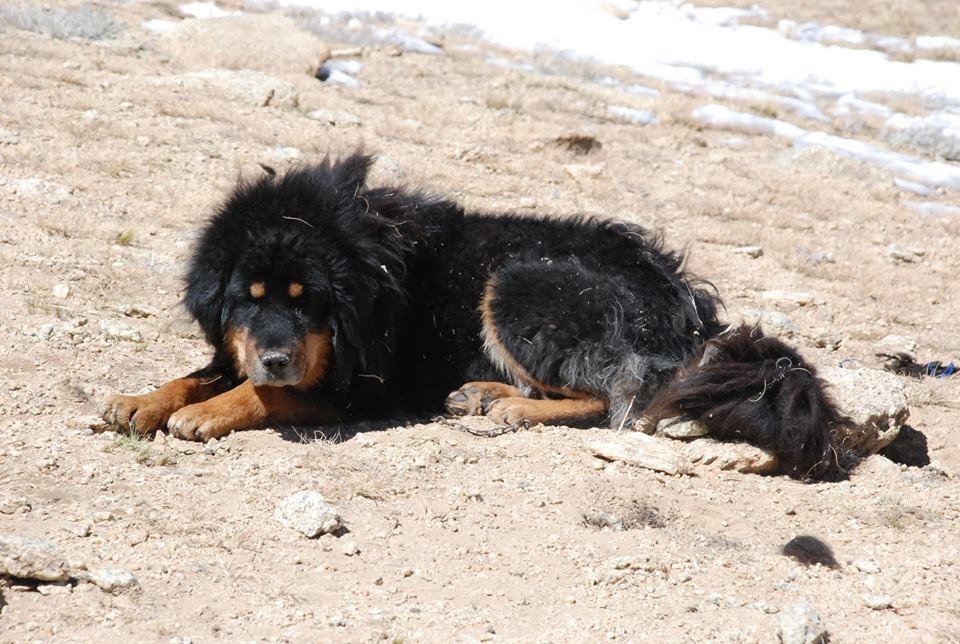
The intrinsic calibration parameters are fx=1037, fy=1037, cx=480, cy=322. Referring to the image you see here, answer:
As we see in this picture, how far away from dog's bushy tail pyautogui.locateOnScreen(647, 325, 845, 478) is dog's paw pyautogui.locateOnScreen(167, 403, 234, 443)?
2.57 m

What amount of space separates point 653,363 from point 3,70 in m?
8.69

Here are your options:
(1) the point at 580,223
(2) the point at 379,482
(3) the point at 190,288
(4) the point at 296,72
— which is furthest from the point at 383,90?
(2) the point at 379,482

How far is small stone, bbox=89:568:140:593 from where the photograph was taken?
3912mm

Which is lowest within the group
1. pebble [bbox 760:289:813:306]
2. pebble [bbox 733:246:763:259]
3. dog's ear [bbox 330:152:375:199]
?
pebble [bbox 760:289:813:306]

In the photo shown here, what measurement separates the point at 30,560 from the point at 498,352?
11.4 feet

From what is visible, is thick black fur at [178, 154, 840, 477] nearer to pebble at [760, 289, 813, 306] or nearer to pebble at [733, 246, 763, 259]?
pebble at [760, 289, 813, 306]

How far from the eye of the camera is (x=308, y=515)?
462cm

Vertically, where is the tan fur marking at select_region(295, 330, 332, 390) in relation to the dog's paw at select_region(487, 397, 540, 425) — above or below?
above

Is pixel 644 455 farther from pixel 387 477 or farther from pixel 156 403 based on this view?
pixel 156 403

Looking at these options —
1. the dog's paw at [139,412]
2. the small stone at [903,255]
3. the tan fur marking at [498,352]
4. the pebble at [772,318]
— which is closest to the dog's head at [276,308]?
the dog's paw at [139,412]

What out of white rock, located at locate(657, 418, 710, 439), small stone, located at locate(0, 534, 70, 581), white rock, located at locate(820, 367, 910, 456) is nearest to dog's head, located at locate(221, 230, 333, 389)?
small stone, located at locate(0, 534, 70, 581)

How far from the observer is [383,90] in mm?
14445

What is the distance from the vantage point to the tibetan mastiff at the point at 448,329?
Result: 5.76 m

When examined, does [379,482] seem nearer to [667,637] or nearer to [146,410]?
[146,410]
